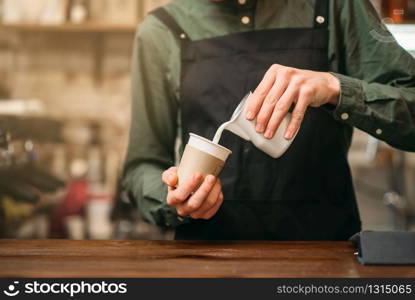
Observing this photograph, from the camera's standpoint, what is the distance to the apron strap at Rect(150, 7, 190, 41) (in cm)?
138

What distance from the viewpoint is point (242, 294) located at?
0.73 meters

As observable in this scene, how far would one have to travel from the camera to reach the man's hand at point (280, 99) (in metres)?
0.94

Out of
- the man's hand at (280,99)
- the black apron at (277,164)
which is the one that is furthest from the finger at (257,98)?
the black apron at (277,164)

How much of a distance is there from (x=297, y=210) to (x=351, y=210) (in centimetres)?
14

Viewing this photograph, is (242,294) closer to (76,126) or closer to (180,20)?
(180,20)

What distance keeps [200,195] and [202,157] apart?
8 centimetres

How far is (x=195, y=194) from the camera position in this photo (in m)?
0.98

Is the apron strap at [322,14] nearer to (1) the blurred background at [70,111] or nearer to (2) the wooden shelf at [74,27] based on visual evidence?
(1) the blurred background at [70,111]

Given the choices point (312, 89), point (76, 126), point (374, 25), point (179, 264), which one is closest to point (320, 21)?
point (374, 25)

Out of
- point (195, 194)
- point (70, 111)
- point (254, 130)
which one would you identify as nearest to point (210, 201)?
point (195, 194)

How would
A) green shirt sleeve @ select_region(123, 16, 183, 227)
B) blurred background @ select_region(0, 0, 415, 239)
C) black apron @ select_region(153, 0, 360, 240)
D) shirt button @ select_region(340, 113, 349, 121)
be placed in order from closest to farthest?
1. shirt button @ select_region(340, 113, 349, 121)
2. black apron @ select_region(153, 0, 360, 240)
3. green shirt sleeve @ select_region(123, 16, 183, 227)
4. blurred background @ select_region(0, 0, 415, 239)

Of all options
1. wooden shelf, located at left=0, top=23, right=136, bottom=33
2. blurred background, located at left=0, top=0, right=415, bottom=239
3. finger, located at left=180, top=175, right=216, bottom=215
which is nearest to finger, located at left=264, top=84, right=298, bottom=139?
finger, located at left=180, top=175, right=216, bottom=215

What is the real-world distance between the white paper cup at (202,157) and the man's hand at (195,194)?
0.04ft

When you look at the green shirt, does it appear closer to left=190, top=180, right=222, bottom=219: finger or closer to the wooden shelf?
left=190, top=180, right=222, bottom=219: finger
